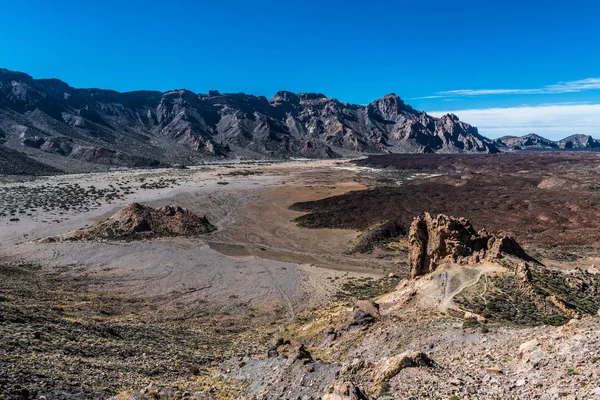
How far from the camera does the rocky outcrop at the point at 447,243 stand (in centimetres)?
2331

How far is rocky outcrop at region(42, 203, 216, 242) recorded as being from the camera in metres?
40.4

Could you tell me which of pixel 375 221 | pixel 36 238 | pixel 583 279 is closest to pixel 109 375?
pixel 583 279

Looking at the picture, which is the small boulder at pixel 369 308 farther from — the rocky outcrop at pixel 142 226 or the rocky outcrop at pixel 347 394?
the rocky outcrop at pixel 142 226

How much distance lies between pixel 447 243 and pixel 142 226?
1275 inches

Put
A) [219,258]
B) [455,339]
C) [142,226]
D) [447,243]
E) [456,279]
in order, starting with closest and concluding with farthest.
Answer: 1. [455,339]
2. [456,279]
3. [447,243]
4. [219,258]
5. [142,226]

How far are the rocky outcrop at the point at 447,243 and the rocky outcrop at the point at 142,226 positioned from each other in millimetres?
27181

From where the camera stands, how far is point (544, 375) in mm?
9250

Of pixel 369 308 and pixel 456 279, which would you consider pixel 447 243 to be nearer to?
pixel 456 279

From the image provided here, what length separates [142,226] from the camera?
42.5m

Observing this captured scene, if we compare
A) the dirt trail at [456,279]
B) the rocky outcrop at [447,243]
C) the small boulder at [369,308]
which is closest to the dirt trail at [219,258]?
the small boulder at [369,308]

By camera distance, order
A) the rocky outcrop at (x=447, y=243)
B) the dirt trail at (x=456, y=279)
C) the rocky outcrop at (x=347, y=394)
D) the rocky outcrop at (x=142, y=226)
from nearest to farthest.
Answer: the rocky outcrop at (x=347, y=394), the dirt trail at (x=456, y=279), the rocky outcrop at (x=447, y=243), the rocky outcrop at (x=142, y=226)

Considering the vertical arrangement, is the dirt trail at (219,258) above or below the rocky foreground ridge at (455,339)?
below

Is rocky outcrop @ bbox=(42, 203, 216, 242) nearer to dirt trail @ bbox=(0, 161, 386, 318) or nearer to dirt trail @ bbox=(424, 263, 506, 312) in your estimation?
dirt trail @ bbox=(0, 161, 386, 318)

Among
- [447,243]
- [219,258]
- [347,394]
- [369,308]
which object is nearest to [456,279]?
[369,308]
